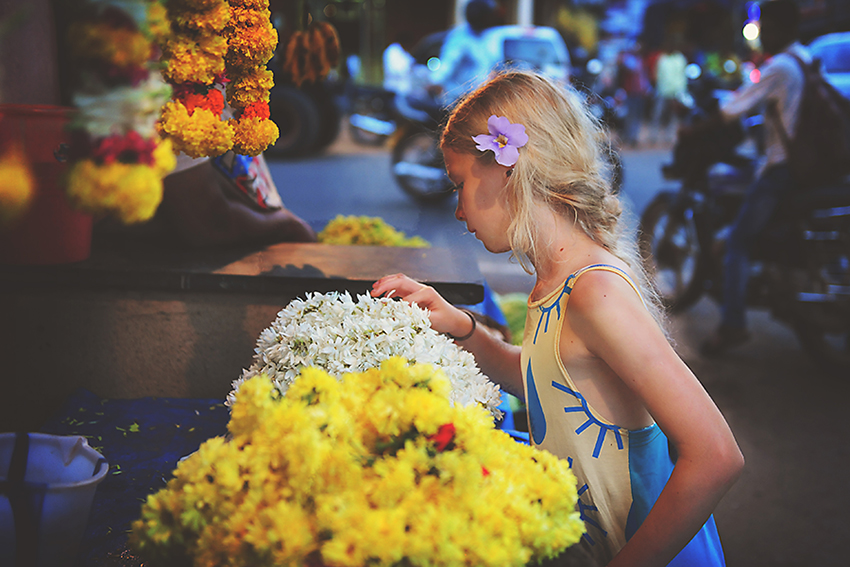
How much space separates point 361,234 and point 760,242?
286 centimetres

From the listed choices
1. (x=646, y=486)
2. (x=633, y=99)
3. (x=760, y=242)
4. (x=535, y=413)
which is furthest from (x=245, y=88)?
(x=633, y=99)

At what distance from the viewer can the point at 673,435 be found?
119 cm

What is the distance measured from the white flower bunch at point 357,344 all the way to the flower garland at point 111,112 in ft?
1.85

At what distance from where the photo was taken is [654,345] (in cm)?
121

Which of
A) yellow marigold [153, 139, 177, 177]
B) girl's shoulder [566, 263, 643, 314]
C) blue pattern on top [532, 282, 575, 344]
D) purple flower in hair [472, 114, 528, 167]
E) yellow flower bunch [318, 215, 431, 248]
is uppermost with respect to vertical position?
yellow marigold [153, 139, 177, 177]

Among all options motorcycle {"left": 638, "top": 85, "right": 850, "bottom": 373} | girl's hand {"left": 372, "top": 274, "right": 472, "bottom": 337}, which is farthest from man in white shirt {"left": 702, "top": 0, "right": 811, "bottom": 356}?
girl's hand {"left": 372, "top": 274, "right": 472, "bottom": 337}

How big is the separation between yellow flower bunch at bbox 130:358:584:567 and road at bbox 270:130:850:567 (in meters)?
0.88

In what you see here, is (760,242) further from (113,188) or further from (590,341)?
(113,188)

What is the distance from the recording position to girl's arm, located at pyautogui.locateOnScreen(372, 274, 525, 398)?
1648 mm

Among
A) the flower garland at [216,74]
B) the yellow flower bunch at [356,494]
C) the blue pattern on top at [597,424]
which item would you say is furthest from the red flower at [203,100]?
the blue pattern on top at [597,424]

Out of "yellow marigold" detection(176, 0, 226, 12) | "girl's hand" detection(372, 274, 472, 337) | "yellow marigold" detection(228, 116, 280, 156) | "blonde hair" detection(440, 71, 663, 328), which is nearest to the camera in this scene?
"yellow marigold" detection(176, 0, 226, 12)

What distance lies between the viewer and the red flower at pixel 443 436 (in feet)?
2.78

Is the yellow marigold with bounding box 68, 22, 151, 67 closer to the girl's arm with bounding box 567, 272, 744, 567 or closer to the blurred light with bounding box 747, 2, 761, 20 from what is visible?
the girl's arm with bounding box 567, 272, 744, 567

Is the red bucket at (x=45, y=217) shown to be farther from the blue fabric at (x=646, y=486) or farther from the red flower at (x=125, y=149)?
the blue fabric at (x=646, y=486)
